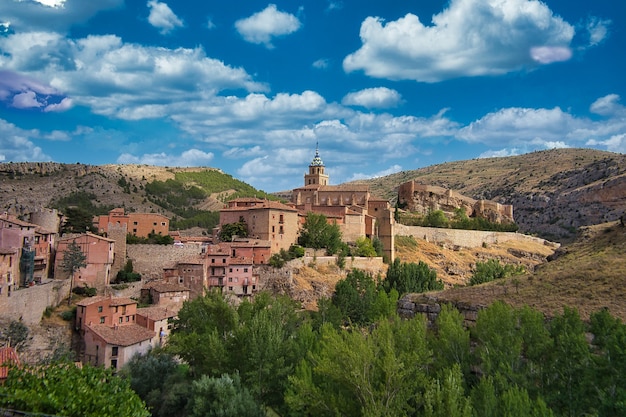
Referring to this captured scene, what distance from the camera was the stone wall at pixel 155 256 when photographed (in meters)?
45.9

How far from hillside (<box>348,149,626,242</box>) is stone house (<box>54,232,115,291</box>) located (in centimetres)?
6976

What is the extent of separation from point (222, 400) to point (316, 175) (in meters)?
55.4

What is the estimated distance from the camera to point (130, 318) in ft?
127

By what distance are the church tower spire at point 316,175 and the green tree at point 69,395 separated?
58.0 meters

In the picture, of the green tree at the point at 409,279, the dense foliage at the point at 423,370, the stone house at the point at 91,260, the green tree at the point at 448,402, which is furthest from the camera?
the green tree at the point at 409,279

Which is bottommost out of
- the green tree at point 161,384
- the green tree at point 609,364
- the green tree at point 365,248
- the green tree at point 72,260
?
the green tree at point 161,384

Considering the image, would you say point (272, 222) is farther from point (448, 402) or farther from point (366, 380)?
point (448, 402)

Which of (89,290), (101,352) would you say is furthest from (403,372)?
(89,290)

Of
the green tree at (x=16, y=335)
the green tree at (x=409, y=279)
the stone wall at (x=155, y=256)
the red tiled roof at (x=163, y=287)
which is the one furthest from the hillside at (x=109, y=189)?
the green tree at (x=409, y=279)

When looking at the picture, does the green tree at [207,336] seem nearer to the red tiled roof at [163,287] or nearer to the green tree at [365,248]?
the red tiled roof at [163,287]

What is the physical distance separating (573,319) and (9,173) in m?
94.8

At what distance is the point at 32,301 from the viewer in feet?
114

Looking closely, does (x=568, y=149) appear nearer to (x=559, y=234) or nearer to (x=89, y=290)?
(x=559, y=234)

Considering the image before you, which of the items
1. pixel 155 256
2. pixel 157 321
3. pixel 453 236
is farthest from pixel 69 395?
pixel 453 236
